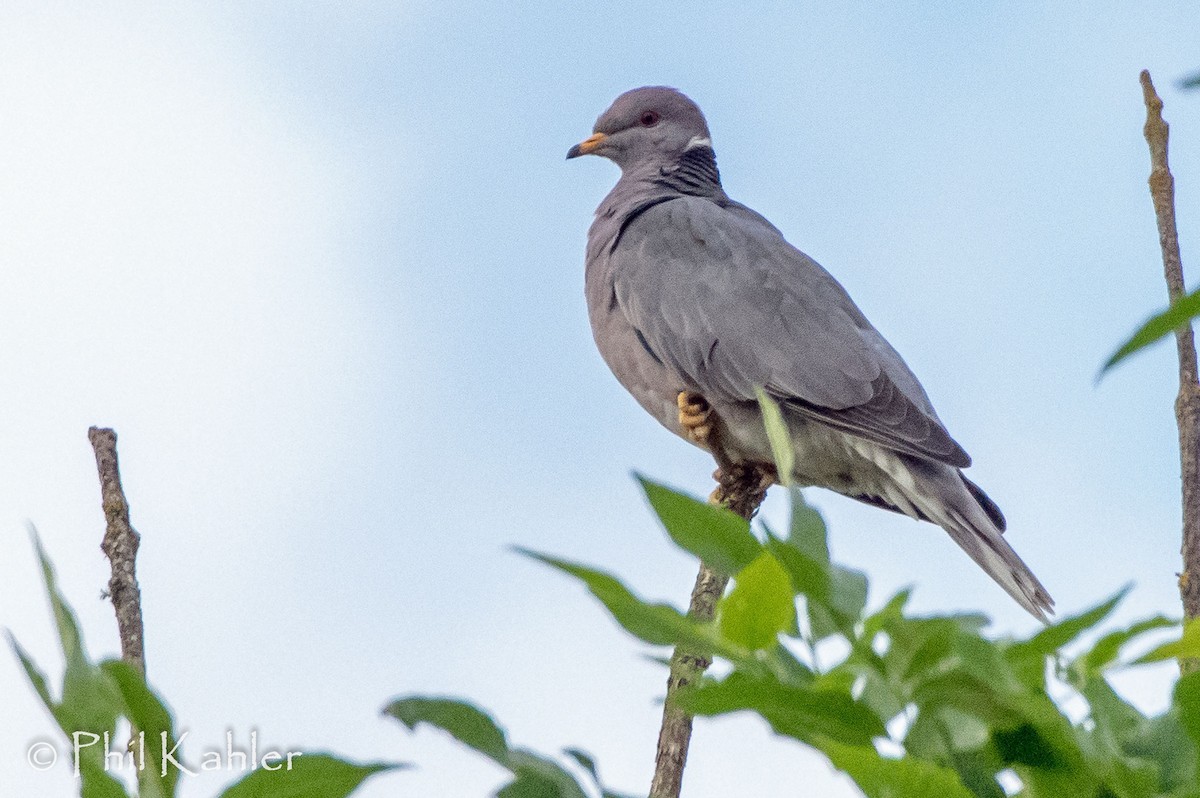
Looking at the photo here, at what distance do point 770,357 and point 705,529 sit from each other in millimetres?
5020

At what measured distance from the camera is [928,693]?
688 millimetres

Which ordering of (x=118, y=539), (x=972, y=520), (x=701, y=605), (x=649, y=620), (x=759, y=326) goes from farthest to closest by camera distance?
(x=759, y=326) → (x=972, y=520) → (x=701, y=605) → (x=118, y=539) → (x=649, y=620)

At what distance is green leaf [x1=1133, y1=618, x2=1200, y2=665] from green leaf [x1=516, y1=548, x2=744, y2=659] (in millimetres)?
220

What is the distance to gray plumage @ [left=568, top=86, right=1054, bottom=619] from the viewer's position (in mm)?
5285

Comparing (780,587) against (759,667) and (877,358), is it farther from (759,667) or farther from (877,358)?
(877,358)

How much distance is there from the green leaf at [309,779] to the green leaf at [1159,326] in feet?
1.43

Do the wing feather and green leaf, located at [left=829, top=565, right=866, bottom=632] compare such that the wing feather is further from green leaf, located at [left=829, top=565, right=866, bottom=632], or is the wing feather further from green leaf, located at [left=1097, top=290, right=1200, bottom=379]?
green leaf, located at [left=1097, top=290, right=1200, bottom=379]

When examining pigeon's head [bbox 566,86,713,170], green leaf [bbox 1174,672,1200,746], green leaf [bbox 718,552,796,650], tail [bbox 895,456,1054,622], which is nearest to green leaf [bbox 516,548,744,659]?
green leaf [bbox 718,552,796,650]

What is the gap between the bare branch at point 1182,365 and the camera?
216cm

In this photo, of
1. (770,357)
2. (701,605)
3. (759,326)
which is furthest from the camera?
(759,326)

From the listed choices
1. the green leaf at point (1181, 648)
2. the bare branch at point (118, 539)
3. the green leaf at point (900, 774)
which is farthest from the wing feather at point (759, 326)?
the green leaf at point (900, 774)

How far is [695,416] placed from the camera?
18.7ft

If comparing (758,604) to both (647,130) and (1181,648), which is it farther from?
(647,130)

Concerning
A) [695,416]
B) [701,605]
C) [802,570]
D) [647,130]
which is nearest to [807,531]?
[802,570]
